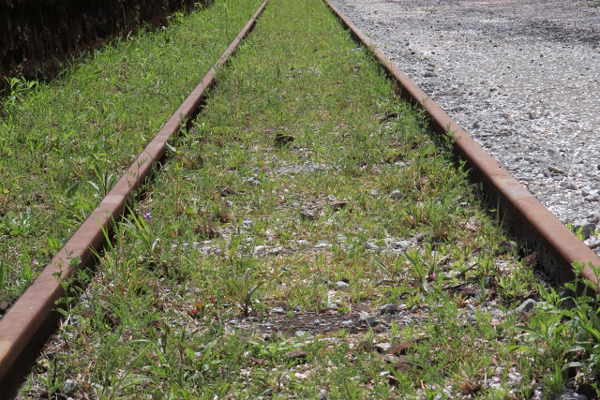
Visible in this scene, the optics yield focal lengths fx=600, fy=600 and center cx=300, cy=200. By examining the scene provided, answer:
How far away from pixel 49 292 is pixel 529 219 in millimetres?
2066

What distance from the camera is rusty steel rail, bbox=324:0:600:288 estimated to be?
238 cm

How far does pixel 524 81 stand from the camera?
645 centimetres

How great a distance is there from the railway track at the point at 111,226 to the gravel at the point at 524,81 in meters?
0.33

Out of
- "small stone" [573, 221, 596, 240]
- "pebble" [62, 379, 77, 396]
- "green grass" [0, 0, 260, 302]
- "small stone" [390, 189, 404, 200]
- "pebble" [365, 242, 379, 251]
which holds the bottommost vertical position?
"small stone" [573, 221, 596, 240]

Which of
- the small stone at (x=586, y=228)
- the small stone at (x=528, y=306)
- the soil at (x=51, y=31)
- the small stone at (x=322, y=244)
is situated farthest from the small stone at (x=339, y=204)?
the soil at (x=51, y=31)

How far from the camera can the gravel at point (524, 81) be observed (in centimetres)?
381

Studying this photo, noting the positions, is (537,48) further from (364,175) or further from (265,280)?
(265,280)

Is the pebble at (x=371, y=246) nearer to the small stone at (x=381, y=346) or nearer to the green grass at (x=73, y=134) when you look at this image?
the small stone at (x=381, y=346)

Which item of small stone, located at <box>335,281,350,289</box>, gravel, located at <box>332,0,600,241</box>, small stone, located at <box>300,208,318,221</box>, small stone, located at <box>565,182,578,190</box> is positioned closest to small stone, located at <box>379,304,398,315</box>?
small stone, located at <box>335,281,350,289</box>

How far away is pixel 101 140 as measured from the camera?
4.32m

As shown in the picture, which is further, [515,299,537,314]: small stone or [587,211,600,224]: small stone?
[587,211,600,224]: small stone

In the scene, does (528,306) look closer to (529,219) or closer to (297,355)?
(529,219)

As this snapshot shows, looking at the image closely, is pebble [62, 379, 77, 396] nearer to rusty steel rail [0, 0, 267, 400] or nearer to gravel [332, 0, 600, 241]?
rusty steel rail [0, 0, 267, 400]

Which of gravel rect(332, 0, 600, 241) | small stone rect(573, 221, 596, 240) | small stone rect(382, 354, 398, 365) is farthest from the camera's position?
gravel rect(332, 0, 600, 241)
